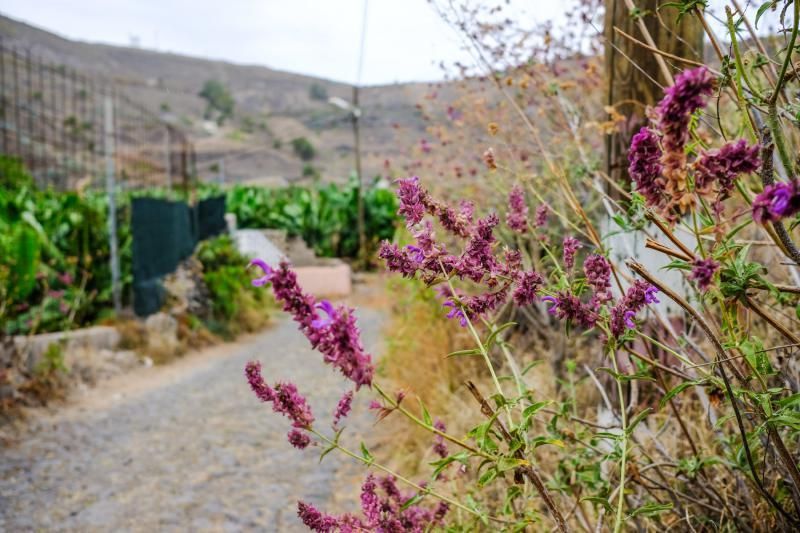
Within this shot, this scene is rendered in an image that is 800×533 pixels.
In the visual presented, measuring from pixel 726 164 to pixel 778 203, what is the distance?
164 millimetres

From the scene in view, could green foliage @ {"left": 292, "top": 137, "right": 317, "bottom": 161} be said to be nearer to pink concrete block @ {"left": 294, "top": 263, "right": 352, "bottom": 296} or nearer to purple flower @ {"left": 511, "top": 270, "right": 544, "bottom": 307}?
pink concrete block @ {"left": 294, "top": 263, "right": 352, "bottom": 296}

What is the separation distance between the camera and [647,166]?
0.92 m

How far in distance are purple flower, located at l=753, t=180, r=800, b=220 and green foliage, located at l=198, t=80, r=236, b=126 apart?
257 feet

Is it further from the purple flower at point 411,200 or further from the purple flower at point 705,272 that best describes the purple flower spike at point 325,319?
the purple flower at point 705,272

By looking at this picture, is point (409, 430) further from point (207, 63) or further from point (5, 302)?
point (207, 63)

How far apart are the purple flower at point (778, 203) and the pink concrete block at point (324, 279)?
11716 millimetres

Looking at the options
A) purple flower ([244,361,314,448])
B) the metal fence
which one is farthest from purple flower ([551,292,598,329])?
the metal fence

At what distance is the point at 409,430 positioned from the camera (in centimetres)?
388

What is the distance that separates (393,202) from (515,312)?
12233 mm

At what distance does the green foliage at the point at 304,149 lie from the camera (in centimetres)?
6075

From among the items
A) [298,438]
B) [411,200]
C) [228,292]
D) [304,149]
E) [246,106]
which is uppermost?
[246,106]

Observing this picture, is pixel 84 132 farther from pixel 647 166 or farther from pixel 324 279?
pixel 647 166

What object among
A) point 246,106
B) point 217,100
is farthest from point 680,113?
point 246,106

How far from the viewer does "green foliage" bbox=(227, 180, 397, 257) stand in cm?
1606
